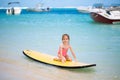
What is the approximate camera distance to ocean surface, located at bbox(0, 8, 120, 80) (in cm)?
206

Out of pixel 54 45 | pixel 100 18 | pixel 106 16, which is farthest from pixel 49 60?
pixel 100 18

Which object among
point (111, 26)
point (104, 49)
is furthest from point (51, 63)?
point (111, 26)

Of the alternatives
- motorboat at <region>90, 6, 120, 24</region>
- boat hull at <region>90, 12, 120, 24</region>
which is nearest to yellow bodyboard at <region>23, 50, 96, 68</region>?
motorboat at <region>90, 6, 120, 24</region>

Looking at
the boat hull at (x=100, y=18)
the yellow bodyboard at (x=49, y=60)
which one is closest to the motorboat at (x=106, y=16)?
the boat hull at (x=100, y=18)

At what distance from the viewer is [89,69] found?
2.14m

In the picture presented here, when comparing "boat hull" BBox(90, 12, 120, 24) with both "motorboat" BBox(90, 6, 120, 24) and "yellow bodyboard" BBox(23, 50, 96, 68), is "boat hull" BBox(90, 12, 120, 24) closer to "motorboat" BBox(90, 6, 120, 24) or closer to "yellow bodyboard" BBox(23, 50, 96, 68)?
"motorboat" BBox(90, 6, 120, 24)

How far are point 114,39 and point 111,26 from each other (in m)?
0.44

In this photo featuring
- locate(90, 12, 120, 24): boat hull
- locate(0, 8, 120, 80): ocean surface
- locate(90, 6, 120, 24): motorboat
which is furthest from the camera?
locate(90, 12, 120, 24): boat hull

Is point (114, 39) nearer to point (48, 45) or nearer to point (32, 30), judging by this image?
point (48, 45)

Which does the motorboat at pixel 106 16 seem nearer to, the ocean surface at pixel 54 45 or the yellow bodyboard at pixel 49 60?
the ocean surface at pixel 54 45

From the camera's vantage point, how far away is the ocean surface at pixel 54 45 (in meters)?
2.06

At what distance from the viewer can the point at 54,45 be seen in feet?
9.04

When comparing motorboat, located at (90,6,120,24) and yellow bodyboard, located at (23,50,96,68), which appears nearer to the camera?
yellow bodyboard, located at (23,50,96,68)

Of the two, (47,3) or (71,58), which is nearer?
(71,58)
